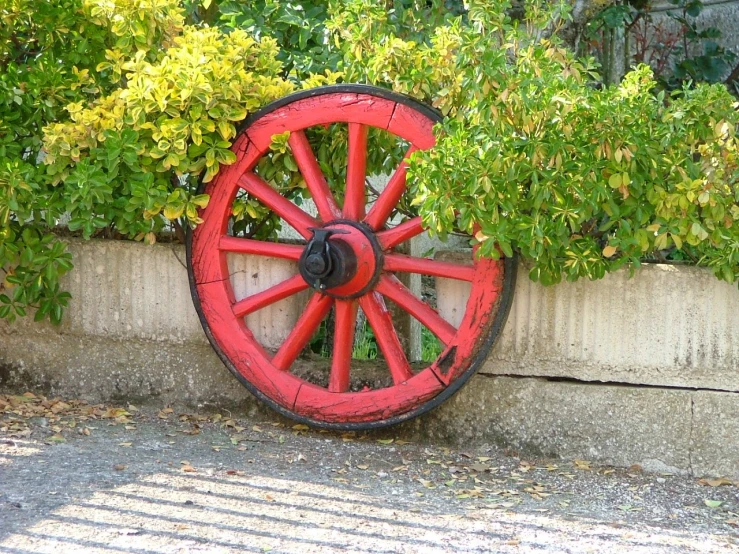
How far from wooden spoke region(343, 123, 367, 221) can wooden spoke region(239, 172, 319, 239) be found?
0.18 m

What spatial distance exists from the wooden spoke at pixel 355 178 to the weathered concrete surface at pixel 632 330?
0.70 m

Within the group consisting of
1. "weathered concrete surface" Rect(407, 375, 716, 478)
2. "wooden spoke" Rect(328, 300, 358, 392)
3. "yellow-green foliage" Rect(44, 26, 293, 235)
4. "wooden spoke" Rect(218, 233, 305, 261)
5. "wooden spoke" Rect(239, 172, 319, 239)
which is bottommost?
"weathered concrete surface" Rect(407, 375, 716, 478)

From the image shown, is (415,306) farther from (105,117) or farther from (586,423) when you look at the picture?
(105,117)

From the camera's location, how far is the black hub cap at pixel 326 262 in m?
4.11

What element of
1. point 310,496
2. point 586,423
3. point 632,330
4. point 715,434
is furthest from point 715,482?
point 310,496

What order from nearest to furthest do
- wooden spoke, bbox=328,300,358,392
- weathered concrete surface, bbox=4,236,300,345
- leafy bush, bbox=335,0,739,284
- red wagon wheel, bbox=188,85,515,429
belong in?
leafy bush, bbox=335,0,739,284 < red wagon wheel, bbox=188,85,515,429 < wooden spoke, bbox=328,300,358,392 < weathered concrete surface, bbox=4,236,300,345

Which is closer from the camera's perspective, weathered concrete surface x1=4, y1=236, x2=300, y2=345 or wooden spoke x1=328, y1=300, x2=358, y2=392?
wooden spoke x1=328, y1=300, x2=358, y2=392

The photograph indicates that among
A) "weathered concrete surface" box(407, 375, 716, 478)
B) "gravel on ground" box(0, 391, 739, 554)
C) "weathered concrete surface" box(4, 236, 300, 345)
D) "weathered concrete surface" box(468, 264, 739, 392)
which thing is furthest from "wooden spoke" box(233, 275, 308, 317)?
"weathered concrete surface" box(468, 264, 739, 392)

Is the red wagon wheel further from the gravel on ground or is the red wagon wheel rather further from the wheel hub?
the gravel on ground

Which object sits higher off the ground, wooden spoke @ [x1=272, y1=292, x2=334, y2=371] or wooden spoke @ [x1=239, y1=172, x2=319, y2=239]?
wooden spoke @ [x1=239, y1=172, x2=319, y2=239]

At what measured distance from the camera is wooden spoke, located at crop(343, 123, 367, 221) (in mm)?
4270

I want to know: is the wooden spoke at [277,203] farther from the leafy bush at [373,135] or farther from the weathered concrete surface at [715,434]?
the weathered concrete surface at [715,434]

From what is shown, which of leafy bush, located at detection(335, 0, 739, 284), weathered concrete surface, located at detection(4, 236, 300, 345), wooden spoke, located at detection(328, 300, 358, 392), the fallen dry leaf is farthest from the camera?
weathered concrete surface, located at detection(4, 236, 300, 345)

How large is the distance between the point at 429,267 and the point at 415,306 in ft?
0.56
